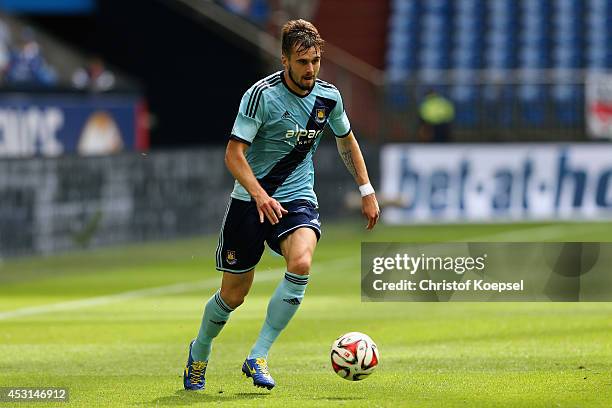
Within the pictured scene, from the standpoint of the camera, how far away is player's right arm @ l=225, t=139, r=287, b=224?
29.0 feet

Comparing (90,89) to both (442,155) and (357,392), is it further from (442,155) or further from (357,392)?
(357,392)

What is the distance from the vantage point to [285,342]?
12.5 m

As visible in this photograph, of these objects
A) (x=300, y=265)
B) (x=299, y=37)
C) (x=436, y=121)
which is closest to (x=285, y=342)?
(x=300, y=265)

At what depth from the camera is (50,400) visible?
907cm

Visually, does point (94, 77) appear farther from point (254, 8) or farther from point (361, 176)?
point (361, 176)

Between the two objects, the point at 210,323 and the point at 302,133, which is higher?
the point at 302,133

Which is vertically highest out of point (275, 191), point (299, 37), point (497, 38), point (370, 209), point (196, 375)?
point (497, 38)

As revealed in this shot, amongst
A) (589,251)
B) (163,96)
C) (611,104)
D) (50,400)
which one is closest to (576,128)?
(611,104)

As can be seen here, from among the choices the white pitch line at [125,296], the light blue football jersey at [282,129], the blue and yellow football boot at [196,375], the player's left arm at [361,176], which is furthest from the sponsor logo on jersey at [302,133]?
the white pitch line at [125,296]

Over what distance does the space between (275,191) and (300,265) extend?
0.55 meters

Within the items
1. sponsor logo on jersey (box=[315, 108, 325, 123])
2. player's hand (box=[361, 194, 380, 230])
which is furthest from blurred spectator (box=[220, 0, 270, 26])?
Answer: sponsor logo on jersey (box=[315, 108, 325, 123])

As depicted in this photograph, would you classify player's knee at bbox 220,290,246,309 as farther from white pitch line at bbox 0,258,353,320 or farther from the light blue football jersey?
white pitch line at bbox 0,258,353,320

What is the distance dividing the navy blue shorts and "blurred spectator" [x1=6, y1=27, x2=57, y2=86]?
20.7 metres

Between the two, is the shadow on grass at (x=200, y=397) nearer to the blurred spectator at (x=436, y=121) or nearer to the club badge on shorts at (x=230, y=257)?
the club badge on shorts at (x=230, y=257)
